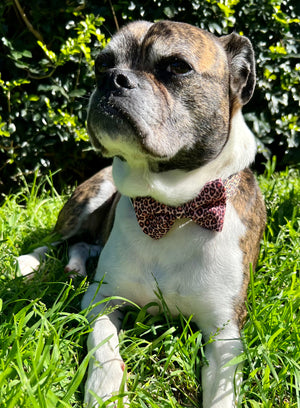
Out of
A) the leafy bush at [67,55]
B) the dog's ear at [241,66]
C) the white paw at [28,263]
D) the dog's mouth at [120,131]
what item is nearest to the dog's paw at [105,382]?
the dog's mouth at [120,131]

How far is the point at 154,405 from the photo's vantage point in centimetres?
197

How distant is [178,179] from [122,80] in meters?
0.56

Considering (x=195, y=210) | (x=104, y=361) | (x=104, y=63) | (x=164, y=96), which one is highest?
(x=104, y=63)

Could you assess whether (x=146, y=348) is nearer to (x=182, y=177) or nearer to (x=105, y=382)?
(x=105, y=382)

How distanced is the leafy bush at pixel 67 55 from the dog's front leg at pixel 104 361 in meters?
2.24

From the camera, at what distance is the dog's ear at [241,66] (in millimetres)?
2658

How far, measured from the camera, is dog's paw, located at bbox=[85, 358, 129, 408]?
6.64ft

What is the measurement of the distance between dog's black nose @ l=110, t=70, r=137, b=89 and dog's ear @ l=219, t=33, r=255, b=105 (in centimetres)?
65

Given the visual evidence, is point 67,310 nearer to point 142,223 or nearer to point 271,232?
point 142,223

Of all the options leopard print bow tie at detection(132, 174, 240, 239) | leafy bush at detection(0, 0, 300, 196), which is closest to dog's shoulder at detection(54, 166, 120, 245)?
leafy bush at detection(0, 0, 300, 196)

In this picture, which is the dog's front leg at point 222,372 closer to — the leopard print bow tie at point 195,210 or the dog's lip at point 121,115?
the leopard print bow tie at point 195,210

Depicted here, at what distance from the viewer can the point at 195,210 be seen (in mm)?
2477

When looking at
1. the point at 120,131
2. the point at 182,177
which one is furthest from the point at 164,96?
the point at 182,177

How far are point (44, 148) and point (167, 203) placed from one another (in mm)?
2359
